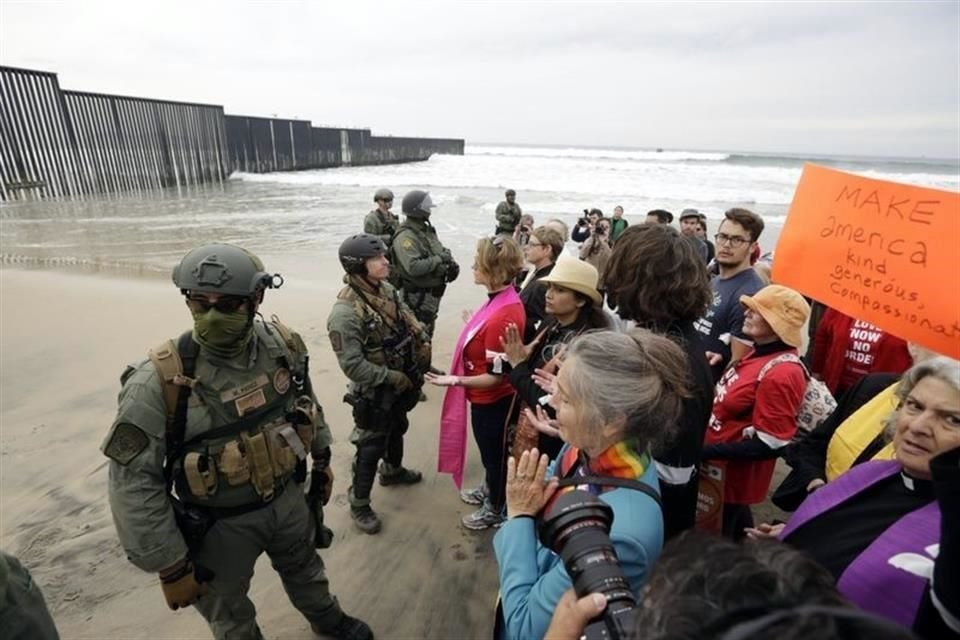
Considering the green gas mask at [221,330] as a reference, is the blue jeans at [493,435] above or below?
below

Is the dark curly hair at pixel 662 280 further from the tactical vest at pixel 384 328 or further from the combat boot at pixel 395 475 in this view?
the combat boot at pixel 395 475

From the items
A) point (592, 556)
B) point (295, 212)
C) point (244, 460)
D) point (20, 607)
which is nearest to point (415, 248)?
point (244, 460)

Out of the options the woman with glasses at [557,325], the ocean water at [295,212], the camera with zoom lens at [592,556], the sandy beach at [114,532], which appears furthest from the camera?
the ocean water at [295,212]

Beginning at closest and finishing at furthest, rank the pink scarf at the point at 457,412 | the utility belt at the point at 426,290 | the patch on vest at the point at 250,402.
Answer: the patch on vest at the point at 250,402 → the pink scarf at the point at 457,412 → the utility belt at the point at 426,290

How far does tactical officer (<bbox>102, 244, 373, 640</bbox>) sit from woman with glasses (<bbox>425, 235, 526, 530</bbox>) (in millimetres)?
1017

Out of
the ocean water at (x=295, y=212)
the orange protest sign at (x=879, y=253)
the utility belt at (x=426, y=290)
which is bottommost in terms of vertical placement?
the ocean water at (x=295, y=212)

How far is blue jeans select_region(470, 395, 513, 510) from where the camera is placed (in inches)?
126

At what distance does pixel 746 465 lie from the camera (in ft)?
8.32

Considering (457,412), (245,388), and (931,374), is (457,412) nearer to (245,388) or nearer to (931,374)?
(245,388)

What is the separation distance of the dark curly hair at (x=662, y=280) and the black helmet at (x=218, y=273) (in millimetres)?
1561

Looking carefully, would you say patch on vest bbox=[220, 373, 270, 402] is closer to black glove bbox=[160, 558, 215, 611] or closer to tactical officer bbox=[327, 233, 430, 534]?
black glove bbox=[160, 558, 215, 611]

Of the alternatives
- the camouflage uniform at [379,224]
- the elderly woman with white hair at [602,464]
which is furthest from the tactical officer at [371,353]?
the camouflage uniform at [379,224]

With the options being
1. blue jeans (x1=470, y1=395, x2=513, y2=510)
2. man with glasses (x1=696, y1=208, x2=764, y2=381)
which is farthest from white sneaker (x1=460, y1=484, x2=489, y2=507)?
man with glasses (x1=696, y1=208, x2=764, y2=381)

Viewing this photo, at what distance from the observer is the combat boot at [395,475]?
13.0 feet
